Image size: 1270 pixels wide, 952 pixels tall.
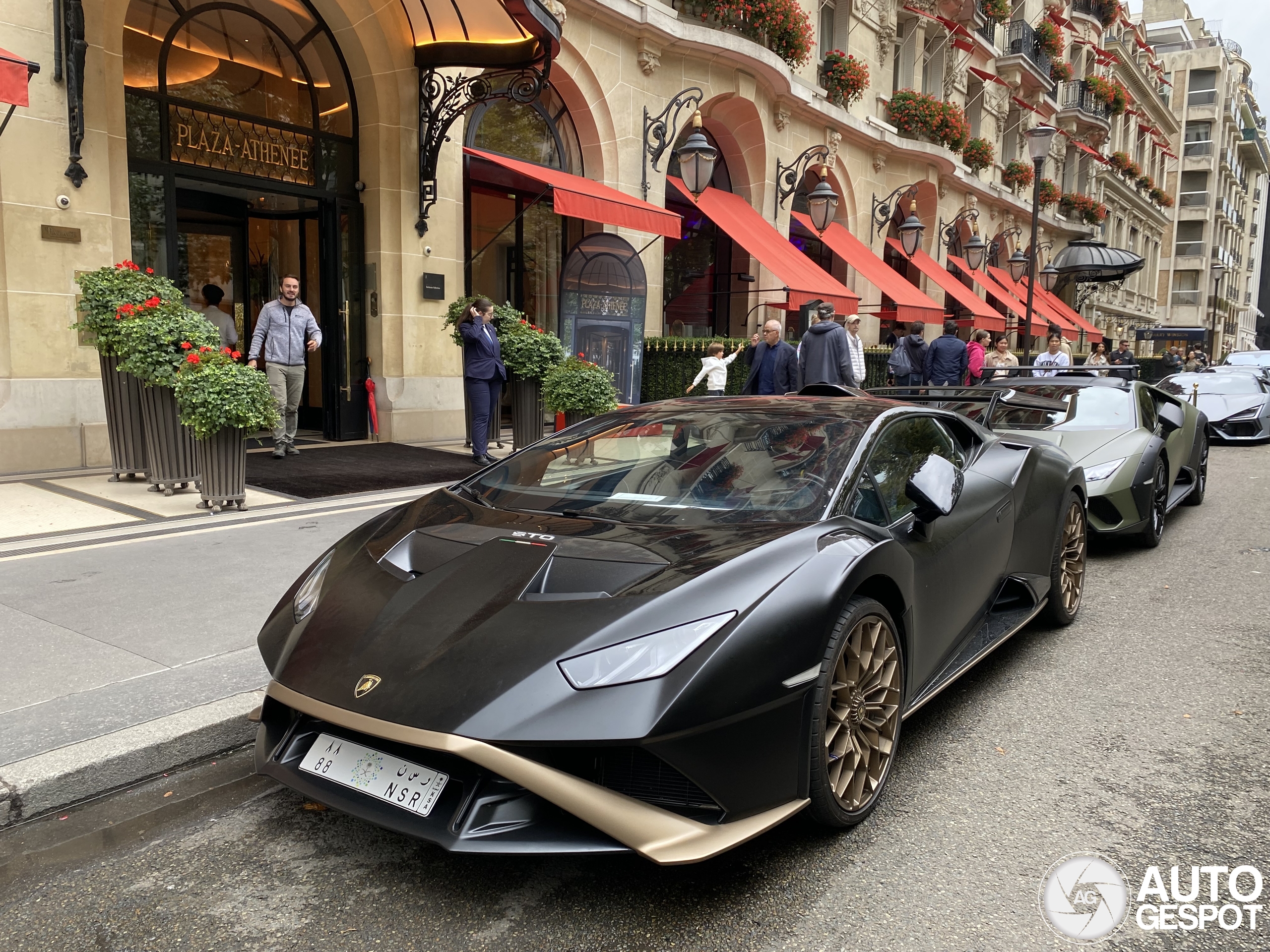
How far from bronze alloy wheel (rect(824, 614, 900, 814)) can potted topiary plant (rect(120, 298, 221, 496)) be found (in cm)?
594

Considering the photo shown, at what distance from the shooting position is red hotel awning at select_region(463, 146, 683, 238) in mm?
11836

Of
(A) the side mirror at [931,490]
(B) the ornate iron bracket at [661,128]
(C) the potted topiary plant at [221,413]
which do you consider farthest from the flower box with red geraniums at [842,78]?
(A) the side mirror at [931,490]

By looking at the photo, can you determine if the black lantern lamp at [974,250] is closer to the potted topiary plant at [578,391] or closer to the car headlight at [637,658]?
the potted topiary plant at [578,391]

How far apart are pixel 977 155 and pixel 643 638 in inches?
1130

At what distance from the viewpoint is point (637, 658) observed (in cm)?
236

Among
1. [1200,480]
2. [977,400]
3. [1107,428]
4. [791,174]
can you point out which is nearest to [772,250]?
[791,174]

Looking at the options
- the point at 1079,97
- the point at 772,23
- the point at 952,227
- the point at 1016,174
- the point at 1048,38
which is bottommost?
the point at 952,227

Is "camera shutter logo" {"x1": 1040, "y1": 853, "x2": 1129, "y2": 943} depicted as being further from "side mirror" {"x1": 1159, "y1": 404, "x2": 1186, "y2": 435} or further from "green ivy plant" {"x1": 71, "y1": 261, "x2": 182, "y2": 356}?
"green ivy plant" {"x1": 71, "y1": 261, "x2": 182, "y2": 356}

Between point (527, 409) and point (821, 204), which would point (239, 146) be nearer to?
point (527, 409)

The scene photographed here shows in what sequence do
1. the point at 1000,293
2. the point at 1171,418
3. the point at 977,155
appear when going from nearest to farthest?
1. the point at 1171,418
2. the point at 977,155
3. the point at 1000,293

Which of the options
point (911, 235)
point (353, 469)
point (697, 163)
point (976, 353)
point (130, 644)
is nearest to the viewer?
point (130, 644)

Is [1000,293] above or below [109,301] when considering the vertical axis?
above

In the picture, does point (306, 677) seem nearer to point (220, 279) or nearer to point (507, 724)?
point (507, 724)

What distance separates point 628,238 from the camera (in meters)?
15.1
